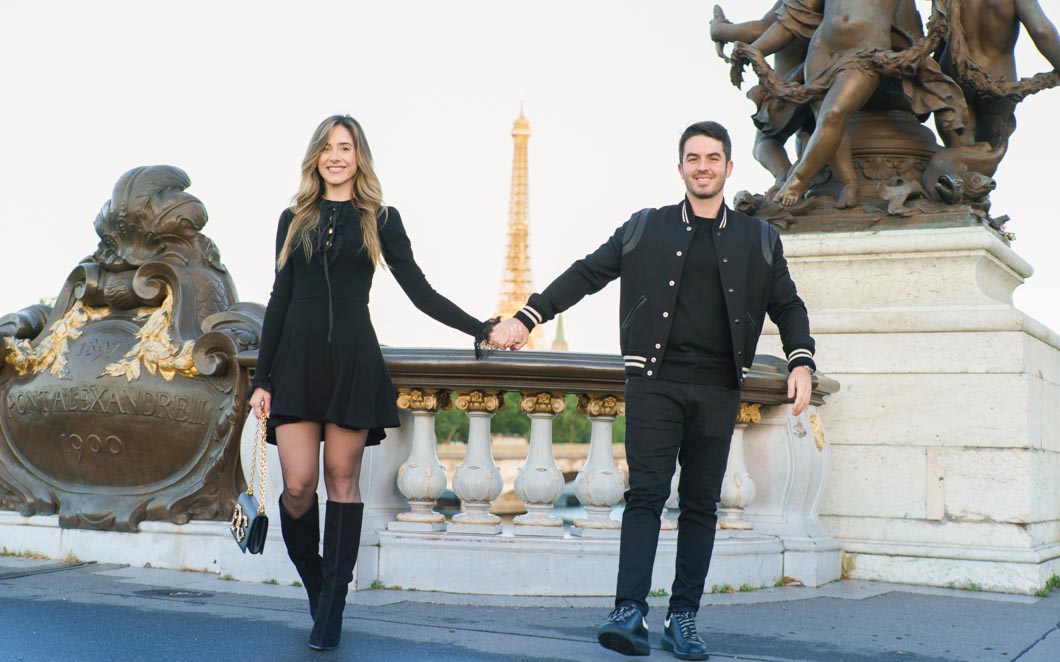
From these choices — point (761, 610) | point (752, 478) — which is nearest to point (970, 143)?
point (752, 478)

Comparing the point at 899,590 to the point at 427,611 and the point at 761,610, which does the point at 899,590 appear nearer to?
the point at 761,610

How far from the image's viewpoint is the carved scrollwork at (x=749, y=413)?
19.7 feet

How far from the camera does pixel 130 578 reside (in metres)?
5.64

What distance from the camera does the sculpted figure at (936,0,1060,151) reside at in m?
7.35

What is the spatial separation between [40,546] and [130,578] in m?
0.94

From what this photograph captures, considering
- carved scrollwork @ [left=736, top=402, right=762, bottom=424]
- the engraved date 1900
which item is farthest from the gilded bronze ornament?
carved scrollwork @ [left=736, top=402, right=762, bottom=424]

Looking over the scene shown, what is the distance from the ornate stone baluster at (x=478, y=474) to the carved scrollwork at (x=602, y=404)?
1.29 feet

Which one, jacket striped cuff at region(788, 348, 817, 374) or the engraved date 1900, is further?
the engraved date 1900

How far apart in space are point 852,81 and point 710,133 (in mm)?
3234

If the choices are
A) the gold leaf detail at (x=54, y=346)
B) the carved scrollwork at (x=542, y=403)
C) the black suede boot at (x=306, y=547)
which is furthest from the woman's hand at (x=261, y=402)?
the gold leaf detail at (x=54, y=346)

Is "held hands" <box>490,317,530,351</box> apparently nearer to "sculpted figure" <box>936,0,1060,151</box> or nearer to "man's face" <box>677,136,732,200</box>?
"man's face" <box>677,136,732,200</box>

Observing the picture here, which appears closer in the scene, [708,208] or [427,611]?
[708,208]

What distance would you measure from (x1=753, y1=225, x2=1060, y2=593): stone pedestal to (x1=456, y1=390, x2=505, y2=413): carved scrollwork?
180cm

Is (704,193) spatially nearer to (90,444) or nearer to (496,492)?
(496,492)
